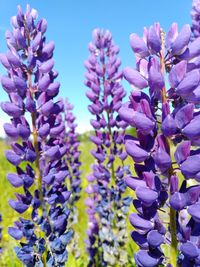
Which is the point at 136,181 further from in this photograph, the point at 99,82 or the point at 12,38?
the point at 99,82

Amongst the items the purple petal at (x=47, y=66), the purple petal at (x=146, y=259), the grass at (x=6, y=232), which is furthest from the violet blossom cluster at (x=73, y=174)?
the purple petal at (x=146, y=259)

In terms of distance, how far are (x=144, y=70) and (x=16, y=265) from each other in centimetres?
234

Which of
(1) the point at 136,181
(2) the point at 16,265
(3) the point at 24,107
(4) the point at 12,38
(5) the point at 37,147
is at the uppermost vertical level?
(4) the point at 12,38

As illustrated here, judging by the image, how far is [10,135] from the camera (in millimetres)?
2689

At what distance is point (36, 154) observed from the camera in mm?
2730

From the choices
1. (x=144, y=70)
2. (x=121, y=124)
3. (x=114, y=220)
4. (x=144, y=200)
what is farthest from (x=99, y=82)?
(x=144, y=200)

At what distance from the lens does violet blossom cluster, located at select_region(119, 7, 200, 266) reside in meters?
1.94

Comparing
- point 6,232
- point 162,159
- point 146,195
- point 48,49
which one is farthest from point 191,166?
point 6,232

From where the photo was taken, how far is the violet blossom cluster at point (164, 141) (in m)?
1.94

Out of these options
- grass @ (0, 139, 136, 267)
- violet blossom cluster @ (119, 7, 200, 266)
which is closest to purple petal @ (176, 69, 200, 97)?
violet blossom cluster @ (119, 7, 200, 266)

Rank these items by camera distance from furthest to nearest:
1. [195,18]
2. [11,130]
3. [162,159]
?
[195,18]
[11,130]
[162,159]

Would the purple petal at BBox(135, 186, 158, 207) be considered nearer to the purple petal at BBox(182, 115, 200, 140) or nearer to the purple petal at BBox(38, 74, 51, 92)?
the purple petal at BBox(182, 115, 200, 140)

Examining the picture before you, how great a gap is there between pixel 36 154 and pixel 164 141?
1.03 metres

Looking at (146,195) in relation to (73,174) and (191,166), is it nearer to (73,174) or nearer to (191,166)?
(191,166)
